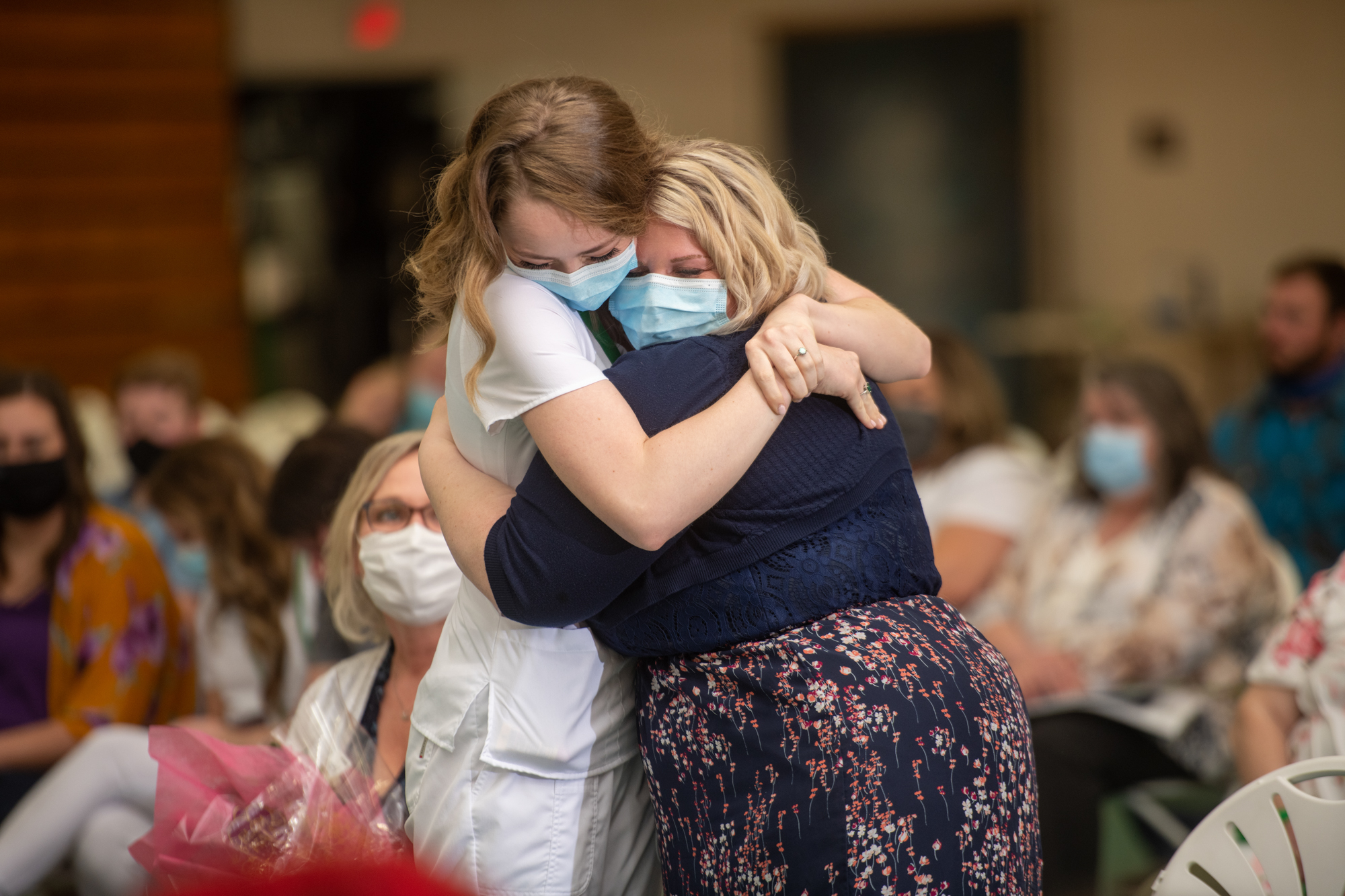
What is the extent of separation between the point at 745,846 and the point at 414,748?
46cm

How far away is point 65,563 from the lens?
8.98ft

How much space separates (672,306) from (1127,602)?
2.17 m

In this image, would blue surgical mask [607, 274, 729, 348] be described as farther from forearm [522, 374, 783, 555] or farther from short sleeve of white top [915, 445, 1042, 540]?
short sleeve of white top [915, 445, 1042, 540]

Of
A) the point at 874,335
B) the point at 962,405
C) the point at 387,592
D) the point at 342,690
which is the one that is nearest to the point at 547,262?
the point at 874,335

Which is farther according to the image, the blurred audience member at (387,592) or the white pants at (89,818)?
the white pants at (89,818)

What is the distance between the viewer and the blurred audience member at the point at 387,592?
5.79ft

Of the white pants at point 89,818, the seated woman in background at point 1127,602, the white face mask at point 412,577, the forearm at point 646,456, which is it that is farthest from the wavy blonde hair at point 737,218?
the seated woman in background at point 1127,602

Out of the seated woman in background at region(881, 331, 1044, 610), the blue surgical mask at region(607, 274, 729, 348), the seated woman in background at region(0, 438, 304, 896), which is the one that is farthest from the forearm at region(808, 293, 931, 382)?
the seated woman in background at region(881, 331, 1044, 610)

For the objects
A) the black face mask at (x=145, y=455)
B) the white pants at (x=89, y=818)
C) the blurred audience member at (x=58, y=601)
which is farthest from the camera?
the black face mask at (x=145, y=455)

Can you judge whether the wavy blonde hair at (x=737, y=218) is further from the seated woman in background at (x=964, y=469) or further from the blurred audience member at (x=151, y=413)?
the blurred audience member at (x=151, y=413)

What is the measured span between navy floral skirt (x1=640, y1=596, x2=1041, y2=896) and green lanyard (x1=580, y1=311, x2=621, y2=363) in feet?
1.23

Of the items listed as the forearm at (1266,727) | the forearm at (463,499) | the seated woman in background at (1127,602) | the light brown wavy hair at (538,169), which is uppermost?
the light brown wavy hair at (538,169)

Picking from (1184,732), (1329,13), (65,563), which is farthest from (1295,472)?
(1329,13)

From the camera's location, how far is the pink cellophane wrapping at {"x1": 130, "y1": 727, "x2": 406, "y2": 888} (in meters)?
1.44
